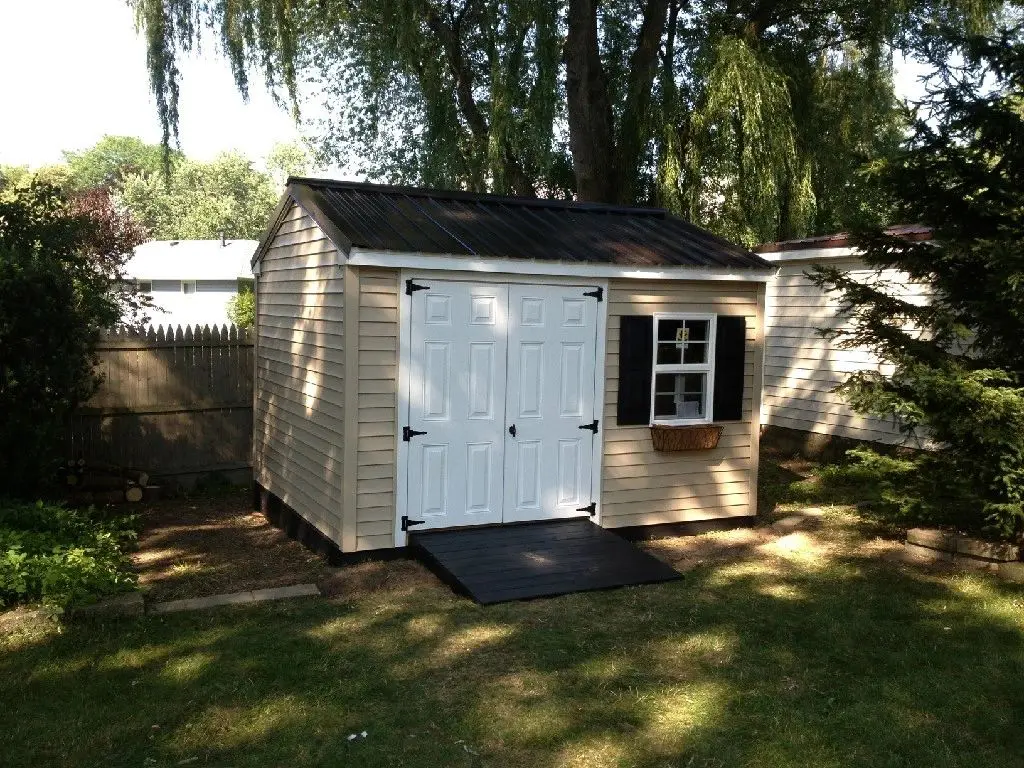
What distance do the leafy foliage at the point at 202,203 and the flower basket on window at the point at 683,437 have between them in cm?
5382

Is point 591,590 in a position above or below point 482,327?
below

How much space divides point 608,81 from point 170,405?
8427 mm

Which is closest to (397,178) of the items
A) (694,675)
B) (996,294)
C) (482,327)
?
(482,327)

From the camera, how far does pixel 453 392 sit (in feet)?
24.7

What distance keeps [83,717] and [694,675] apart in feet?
10.6

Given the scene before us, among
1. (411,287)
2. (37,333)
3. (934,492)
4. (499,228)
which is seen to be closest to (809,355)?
(934,492)

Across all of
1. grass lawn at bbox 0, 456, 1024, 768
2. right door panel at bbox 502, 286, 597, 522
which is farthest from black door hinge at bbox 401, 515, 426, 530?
right door panel at bbox 502, 286, 597, 522

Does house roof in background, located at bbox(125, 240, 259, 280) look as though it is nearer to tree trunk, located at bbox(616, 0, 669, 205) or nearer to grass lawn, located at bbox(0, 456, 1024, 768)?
tree trunk, located at bbox(616, 0, 669, 205)

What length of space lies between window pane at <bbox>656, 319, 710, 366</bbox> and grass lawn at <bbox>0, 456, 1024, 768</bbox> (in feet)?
7.16

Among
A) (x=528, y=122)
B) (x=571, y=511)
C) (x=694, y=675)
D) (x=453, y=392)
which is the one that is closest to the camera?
(x=694, y=675)

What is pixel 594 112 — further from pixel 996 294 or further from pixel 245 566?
pixel 245 566

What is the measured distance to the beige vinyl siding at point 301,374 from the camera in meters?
7.43

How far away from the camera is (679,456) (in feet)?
27.9

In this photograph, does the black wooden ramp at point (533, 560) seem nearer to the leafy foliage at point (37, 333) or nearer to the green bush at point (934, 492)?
the green bush at point (934, 492)
